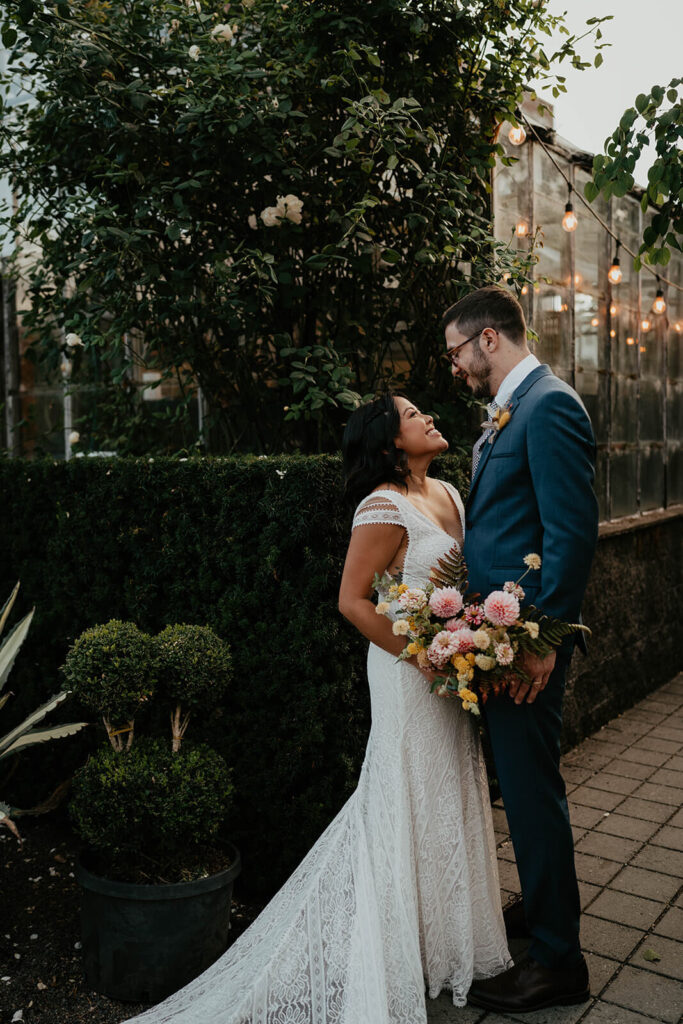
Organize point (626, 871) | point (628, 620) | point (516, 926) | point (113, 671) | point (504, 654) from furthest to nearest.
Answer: point (628, 620) < point (626, 871) < point (516, 926) < point (113, 671) < point (504, 654)

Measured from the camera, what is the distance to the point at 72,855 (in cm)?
409

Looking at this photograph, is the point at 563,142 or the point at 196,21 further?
the point at 563,142

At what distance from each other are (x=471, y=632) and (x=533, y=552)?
39cm

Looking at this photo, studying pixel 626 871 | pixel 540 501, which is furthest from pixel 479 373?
pixel 626 871

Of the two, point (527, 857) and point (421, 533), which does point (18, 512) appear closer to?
point (421, 533)

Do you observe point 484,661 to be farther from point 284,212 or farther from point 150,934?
point 284,212

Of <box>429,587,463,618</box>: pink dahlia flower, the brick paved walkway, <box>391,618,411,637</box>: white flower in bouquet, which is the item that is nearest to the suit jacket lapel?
<box>429,587,463,618</box>: pink dahlia flower

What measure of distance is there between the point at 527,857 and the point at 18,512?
305 centimetres

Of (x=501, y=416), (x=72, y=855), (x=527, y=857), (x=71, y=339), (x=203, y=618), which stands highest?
(x=71, y=339)

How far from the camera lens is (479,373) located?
296 cm

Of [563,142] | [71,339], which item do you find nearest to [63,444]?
[71,339]

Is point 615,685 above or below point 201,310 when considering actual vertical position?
below

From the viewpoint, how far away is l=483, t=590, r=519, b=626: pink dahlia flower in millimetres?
2436

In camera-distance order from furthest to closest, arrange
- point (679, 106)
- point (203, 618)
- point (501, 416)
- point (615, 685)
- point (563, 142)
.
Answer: point (615, 685) → point (563, 142) → point (203, 618) → point (679, 106) → point (501, 416)
